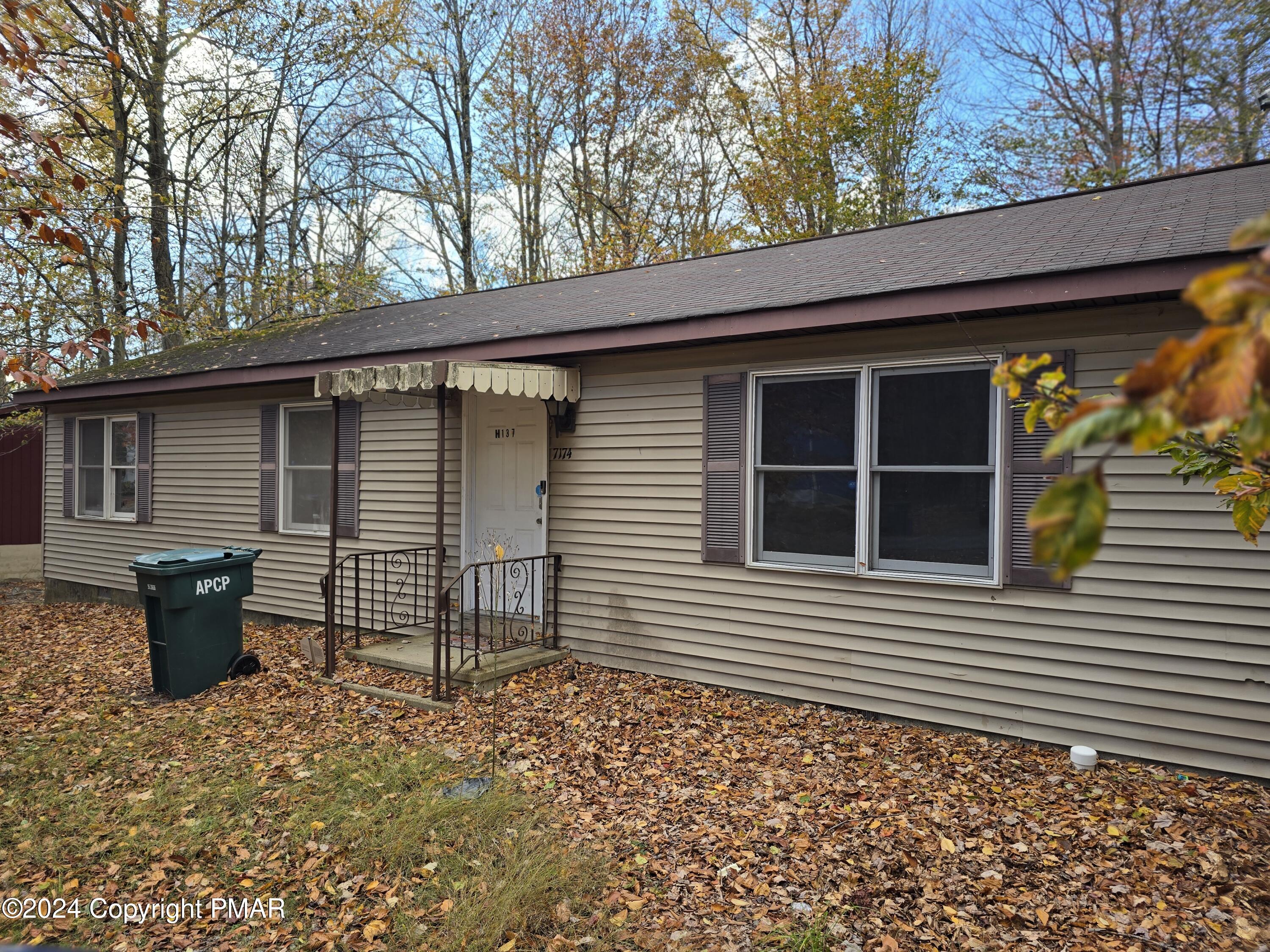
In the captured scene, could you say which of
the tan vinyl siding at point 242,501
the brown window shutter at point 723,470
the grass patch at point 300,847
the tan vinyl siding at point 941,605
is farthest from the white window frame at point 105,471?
→ the brown window shutter at point 723,470

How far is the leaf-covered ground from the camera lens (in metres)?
3.12

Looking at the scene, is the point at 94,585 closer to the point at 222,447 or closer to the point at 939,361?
the point at 222,447

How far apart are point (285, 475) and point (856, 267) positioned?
6.47 m

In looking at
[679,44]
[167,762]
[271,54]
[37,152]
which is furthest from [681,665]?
A: [679,44]

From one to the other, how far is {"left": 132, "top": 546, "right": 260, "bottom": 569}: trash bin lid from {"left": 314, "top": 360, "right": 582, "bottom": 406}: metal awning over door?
4.99ft

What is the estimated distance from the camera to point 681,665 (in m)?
6.21

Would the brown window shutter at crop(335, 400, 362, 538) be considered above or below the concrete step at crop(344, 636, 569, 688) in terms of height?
above

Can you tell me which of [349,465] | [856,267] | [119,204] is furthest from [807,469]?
[119,204]

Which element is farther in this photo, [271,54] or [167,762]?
[271,54]

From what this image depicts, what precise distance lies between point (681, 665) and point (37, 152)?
5.99 meters

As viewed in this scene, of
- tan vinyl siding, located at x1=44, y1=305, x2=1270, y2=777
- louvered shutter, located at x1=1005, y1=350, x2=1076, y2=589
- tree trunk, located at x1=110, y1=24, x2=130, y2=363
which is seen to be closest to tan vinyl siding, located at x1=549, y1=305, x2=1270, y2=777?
tan vinyl siding, located at x1=44, y1=305, x2=1270, y2=777

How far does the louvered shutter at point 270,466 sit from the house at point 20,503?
7.57m

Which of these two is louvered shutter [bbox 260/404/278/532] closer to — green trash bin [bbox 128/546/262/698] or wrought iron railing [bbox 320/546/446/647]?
wrought iron railing [bbox 320/546/446/647]

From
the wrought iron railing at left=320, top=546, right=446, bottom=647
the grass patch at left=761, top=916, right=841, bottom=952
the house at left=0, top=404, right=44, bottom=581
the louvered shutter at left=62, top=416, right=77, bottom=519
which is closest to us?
the grass patch at left=761, top=916, right=841, bottom=952
